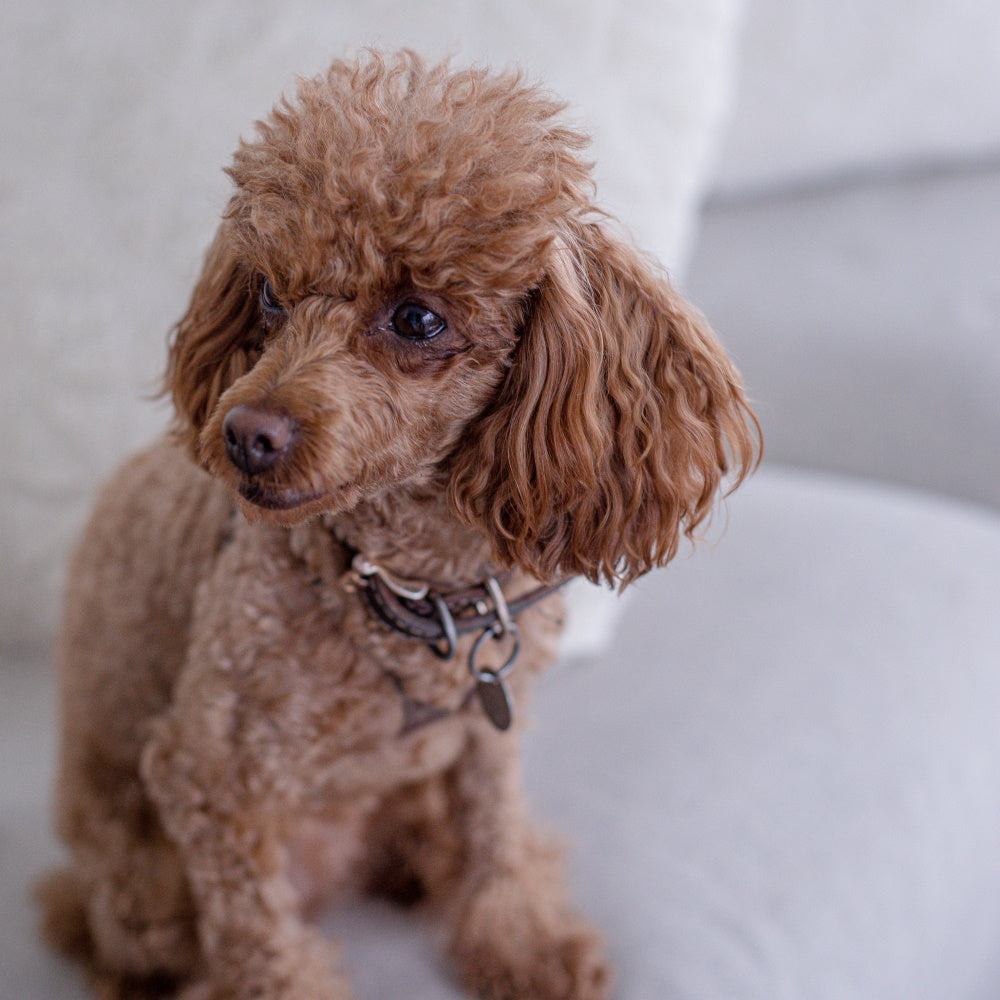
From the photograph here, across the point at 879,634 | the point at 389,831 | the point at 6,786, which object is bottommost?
the point at 6,786

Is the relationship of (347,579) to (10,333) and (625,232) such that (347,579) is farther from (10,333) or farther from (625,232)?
(10,333)

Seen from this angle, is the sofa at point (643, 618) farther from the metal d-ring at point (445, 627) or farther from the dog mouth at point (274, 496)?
the dog mouth at point (274, 496)

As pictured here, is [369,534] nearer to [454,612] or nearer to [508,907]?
[454,612]

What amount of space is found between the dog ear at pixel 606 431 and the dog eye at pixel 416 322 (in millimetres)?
68

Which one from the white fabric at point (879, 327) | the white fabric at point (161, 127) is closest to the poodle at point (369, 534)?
the white fabric at point (161, 127)

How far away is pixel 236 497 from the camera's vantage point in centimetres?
61

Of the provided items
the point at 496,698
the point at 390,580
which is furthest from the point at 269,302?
the point at 496,698

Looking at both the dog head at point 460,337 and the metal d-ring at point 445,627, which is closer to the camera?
the dog head at point 460,337

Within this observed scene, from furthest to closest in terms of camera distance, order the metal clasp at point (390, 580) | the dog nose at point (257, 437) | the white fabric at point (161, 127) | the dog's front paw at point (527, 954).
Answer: the white fabric at point (161, 127), the dog's front paw at point (527, 954), the metal clasp at point (390, 580), the dog nose at point (257, 437)

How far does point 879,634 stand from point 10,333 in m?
0.95

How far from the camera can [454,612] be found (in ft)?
2.38

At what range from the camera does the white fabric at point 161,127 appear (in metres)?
1.01

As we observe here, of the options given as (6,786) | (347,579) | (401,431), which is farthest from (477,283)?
(6,786)

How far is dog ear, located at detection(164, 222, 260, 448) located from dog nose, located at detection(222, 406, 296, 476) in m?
0.15
